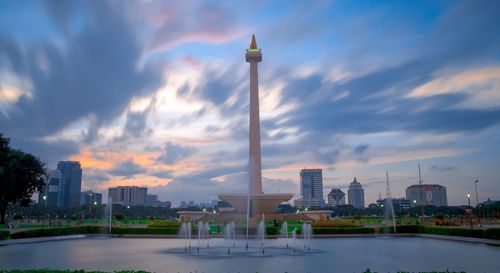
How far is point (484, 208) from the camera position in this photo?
85.6 metres

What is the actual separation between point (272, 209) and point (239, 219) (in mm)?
7274

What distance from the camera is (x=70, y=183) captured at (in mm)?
181625

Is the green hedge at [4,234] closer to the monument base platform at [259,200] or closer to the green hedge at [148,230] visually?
the green hedge at [148,230]

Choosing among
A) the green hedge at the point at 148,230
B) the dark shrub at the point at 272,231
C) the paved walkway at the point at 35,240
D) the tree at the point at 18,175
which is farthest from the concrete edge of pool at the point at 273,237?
the tree at the point at 18,175

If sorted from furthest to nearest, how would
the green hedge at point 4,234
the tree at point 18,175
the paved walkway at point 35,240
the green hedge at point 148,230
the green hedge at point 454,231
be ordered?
the green hedge at point 148,230 → the tree at point 18,175 → the green hedge at point 454,231 → the green hedge at point 4,234 → the paved walkway at point 35,240

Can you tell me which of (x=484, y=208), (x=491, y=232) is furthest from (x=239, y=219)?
(x=484, y=208)

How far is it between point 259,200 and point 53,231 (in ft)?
100

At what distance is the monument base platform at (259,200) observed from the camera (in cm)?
5672

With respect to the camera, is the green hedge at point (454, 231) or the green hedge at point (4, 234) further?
the green hedge at point (454, 231)

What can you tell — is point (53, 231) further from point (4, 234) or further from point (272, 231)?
point (272, 231)

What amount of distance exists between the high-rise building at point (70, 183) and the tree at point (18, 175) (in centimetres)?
14934

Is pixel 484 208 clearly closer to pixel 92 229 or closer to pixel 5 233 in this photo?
pixel 92 229

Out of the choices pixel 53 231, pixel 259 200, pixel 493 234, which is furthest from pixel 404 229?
pixel 53 231

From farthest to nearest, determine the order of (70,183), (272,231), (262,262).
A: (70,183)
(272,231)
(262,262)
